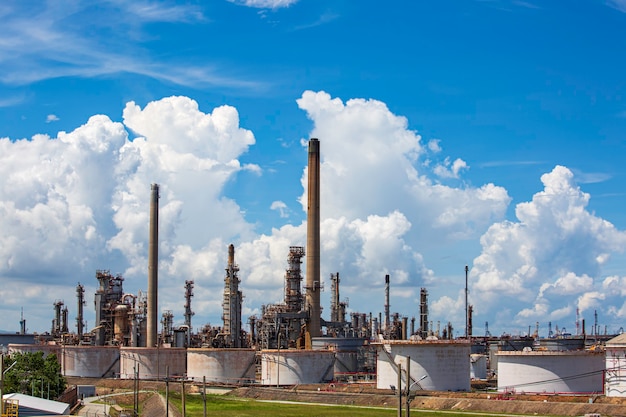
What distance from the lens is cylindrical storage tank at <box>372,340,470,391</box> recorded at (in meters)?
84.7

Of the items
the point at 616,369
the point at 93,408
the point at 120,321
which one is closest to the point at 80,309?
the point at 120,321

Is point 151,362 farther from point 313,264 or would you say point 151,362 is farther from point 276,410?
point 276,410

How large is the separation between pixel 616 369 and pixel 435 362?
17552 millimetres

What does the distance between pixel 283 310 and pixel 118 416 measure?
45.1 metres

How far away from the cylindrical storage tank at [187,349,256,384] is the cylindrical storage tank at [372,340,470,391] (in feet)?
79.7

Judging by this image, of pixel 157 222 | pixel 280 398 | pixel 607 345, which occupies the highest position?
pixel 157 222

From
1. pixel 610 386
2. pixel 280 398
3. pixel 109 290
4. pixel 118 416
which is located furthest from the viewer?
pixel 109 290

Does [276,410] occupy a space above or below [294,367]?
below

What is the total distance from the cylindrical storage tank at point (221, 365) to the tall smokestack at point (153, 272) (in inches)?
343

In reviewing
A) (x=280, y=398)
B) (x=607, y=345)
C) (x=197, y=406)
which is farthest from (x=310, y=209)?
(x=607, y=345)

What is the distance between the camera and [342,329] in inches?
4818

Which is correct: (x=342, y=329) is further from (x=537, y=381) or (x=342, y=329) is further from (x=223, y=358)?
(x=537, y=381)

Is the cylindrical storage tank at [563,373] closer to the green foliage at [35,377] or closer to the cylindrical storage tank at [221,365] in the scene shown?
the cylindrical storage tank at [221,365]

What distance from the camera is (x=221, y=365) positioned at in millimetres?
104000
